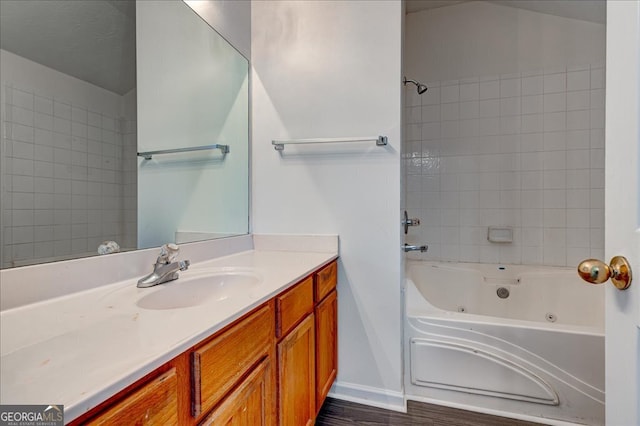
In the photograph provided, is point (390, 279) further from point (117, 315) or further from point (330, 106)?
point (117, 315)

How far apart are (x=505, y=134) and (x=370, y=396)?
2.17 meters

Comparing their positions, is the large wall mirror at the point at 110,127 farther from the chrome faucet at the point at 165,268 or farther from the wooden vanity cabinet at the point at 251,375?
the wooden vanity cabinet at the point at 251,375

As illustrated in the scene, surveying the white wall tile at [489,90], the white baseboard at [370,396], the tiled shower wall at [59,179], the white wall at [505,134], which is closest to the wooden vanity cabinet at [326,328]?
the white baseboard at [370,396]

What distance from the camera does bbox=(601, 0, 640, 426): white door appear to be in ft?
1.69

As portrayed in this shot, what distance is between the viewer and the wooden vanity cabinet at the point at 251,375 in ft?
1.67

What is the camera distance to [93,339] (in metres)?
0.56

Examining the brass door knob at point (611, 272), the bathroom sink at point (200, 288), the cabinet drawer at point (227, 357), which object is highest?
the brass door knob at point (611, 272)

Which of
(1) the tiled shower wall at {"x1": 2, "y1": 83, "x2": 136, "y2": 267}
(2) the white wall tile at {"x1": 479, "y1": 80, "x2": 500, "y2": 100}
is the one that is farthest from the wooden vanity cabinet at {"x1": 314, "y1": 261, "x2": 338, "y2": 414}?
(2) the white wall tile at {"x1": 479, "y1": 80, "x2": 500, "y2": 100}

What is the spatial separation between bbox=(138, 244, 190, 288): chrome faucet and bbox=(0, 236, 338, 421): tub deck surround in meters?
0.04

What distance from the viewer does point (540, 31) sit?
7.61ft

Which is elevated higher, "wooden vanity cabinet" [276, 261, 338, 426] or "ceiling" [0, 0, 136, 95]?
"ceiling" [0, 0, 136, 95]

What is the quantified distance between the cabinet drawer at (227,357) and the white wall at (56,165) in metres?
0.57

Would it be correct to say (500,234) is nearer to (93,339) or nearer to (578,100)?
(578,100)

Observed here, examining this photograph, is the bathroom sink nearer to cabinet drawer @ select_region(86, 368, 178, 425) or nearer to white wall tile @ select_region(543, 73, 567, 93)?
cabinet drawer @ select_region(86, 368, 178, 425)
